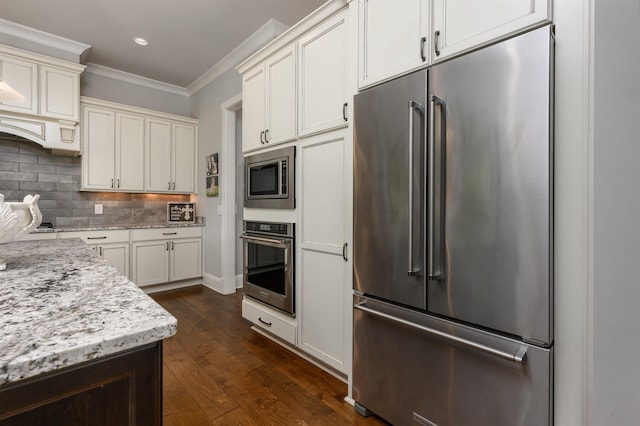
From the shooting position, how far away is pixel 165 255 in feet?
13.3

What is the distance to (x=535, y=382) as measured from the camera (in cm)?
108

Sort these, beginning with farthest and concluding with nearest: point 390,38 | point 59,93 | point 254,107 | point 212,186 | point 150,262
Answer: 1. point 212,186
2. point 150,262
3. point 59,93
4. point 254,107
5. point 390,38

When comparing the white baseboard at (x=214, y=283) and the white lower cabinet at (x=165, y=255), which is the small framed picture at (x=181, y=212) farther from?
the white baseboard at (x=214, y=283)

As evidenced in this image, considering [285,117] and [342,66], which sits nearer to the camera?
[342,66]

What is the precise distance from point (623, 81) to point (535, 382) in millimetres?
1073

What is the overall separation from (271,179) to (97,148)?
9.14 ft

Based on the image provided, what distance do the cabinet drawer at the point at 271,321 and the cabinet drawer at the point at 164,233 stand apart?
1.91 meters

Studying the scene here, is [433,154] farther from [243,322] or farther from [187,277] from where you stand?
[187,277]

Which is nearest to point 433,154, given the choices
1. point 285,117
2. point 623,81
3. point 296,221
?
point 623,81

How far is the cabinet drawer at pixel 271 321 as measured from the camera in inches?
90.1

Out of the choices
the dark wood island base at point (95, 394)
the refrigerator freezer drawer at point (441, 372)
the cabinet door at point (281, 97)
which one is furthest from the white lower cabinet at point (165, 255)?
the dark wood island base at point (95, 394)

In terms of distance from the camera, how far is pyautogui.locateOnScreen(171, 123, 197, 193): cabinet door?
172 inches

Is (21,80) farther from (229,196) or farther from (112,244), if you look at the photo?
(229,196)

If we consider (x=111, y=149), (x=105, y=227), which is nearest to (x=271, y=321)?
(x=105, y=227)
